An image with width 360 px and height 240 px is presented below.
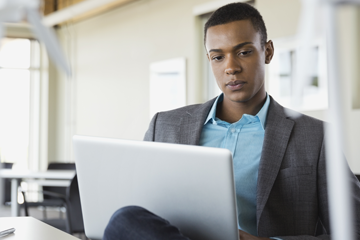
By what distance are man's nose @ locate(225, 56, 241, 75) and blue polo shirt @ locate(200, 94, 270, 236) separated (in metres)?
0.19

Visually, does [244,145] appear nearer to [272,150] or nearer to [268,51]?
[272,150]

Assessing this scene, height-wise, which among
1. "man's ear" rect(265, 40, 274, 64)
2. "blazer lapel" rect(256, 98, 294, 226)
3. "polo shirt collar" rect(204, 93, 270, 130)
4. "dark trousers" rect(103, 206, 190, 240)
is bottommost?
"dark trousers" rect(103, 206, 190, 240)

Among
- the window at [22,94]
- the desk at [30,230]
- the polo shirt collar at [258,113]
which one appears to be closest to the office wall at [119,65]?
the window at [22,94]

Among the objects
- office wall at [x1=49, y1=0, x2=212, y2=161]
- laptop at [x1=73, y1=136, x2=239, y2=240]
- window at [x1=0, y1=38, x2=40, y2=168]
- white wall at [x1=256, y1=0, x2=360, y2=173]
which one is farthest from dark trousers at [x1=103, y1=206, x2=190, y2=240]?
window at [x1=0, y1=38, x2=40, y2=168]

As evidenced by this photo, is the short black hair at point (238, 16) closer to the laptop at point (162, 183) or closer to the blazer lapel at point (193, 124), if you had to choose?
the blazer lapel at point (193, 124)

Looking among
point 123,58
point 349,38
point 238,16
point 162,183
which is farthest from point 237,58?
point 123,58

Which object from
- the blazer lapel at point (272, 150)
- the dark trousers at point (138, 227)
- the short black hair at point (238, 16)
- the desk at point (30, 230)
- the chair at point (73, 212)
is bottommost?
the chair at point (73, 212)

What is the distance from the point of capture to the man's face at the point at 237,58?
5.15 ft

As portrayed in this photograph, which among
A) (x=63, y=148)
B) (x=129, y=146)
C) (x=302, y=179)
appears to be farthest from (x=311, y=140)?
(x=63, y=148)

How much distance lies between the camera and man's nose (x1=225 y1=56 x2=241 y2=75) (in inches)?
61.0

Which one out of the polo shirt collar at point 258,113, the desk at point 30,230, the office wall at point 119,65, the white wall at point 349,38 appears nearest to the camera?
the desk at point 30,230

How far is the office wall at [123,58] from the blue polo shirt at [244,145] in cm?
281

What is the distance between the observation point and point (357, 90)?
11.5 feet

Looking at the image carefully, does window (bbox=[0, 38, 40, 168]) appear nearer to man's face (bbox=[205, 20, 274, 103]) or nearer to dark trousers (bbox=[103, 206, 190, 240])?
man's face (bbox=[205, 20, 274, 103])
